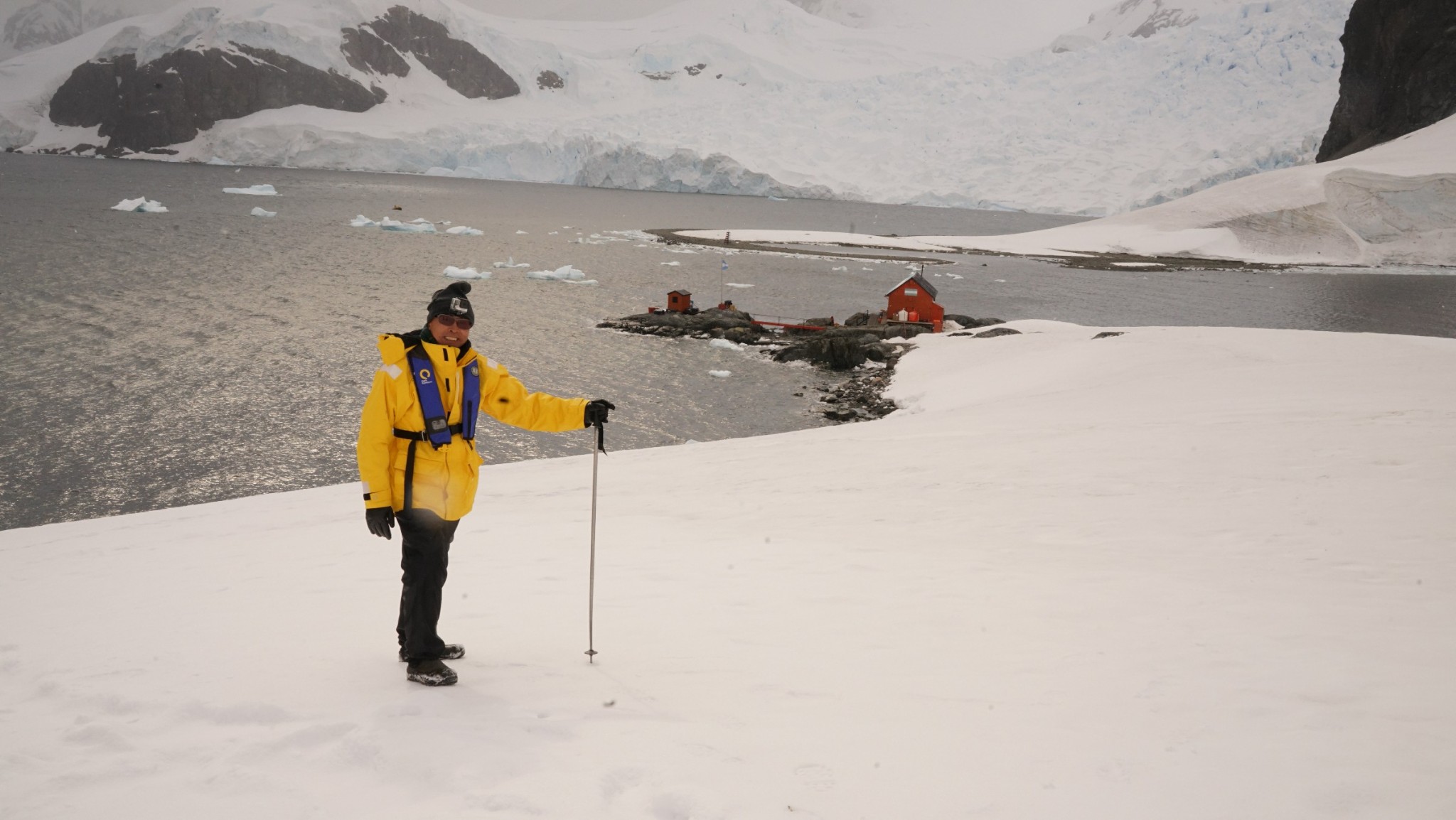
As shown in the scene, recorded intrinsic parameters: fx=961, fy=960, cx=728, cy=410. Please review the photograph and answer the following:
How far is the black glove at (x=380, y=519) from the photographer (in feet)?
15.3

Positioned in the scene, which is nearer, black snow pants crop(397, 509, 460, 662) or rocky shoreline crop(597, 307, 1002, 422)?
black snow pants crop(397, 509, 460, 662)

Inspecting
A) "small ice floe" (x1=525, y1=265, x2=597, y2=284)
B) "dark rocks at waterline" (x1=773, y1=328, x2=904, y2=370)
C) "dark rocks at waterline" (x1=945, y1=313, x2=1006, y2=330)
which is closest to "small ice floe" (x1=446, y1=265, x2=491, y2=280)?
"small ice floe" (x1=525, y1=265, x2=597, y2=284)

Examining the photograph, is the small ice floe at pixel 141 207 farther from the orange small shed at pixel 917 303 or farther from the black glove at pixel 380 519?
the black glove at pixel 380 519

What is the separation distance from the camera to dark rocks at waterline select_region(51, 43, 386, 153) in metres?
179

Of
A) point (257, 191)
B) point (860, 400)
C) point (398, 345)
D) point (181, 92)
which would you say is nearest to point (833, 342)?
point (860, 400)

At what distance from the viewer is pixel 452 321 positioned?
4.89 m

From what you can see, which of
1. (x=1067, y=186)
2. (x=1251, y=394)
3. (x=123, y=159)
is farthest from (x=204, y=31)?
(x=1251, y=394)

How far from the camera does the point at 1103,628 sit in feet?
19.2

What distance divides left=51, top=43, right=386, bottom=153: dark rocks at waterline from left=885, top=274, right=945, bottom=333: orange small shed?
176 m

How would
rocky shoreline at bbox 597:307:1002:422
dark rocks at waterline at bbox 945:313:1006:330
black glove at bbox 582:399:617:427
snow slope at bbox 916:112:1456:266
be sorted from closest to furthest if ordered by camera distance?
black glove at bbox 582:399:617:427, rocky shoreline at bbox 597:307:1002:422, dark rocks at waterline at bbox 945:313:1006:330, snow slope at bbox 916:112:1456:266

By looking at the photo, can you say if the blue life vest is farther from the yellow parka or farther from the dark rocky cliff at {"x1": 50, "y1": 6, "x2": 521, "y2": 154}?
the dark rocky cliff at {"x1": 50, "y1": 6, "x2": 521, "y2": 154}

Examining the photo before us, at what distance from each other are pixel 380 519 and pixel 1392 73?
12065 centimetres

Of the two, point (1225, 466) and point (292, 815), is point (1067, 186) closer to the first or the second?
point (1225, 466)

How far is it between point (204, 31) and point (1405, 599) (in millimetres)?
216914
